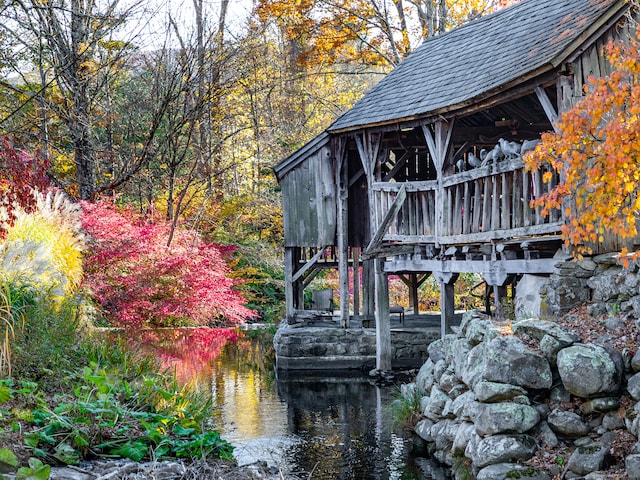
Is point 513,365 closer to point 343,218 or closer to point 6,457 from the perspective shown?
A: point 6,457

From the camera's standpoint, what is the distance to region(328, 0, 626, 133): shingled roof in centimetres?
906

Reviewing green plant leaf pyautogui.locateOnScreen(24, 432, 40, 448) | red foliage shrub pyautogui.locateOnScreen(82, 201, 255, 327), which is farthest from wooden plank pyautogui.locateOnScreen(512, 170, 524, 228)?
red foliage shrub pyautogui.locateOnScreen(82, 201, 255, 327)

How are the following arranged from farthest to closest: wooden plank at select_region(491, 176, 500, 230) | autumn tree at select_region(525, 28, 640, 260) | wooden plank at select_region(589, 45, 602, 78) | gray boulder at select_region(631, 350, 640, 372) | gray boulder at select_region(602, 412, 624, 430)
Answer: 1. wooden plank at select_region(491, 176, 500, 230)
2. wooden plank at select_region(589, 45, 602, 78)
3. gray boulder at select_region(631, 350, 640, 372)
4. gray boulder at select_region(602, 412, 624, 430)
5. autumn tree at select_region(525, 28, 640, 260)

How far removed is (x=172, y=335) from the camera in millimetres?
17984

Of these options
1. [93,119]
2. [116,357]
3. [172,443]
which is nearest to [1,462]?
[172,443]

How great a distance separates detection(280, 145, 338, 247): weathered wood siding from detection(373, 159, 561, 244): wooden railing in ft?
8.13

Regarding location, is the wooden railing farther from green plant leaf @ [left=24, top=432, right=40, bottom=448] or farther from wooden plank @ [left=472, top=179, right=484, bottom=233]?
green plant leaf @ [left=24, top=432, right=40, bottom=448]

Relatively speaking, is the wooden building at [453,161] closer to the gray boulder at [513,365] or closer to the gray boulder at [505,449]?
the gray boulder at [513,365]

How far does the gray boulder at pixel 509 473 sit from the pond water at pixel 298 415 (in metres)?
1.23

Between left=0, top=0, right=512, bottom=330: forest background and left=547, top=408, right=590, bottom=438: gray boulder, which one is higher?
left=0, top=0, right=512, bottom=330: forest background

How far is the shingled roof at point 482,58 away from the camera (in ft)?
29.7

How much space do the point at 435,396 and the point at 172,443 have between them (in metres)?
4.14

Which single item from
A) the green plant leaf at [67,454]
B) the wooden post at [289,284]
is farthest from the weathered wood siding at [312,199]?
the green plant leaf at [67,454]

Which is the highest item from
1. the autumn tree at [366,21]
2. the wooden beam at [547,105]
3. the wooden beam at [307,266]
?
the autumn tree at [366,21]
